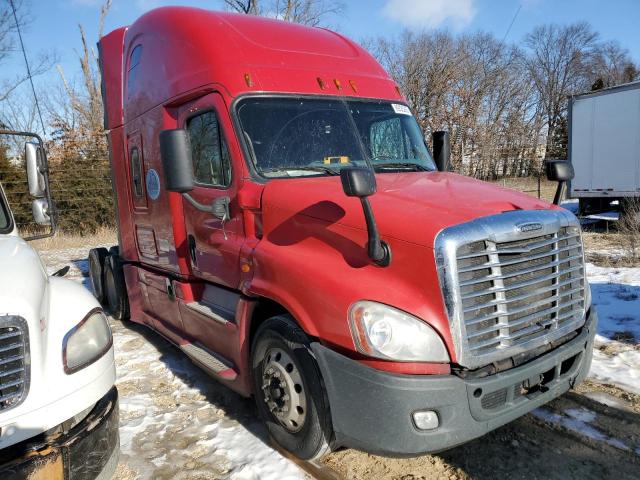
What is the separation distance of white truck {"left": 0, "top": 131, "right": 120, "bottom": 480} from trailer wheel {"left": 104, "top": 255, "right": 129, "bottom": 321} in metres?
3.81

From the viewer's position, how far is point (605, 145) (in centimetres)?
1409

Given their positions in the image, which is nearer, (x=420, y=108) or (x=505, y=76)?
(x=420, y=108)

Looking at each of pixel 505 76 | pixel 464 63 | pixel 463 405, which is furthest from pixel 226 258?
pixel 505 76

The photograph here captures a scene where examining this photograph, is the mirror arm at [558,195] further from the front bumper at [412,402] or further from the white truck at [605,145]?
the white truck at [605,145]

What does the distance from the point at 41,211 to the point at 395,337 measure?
334 cm

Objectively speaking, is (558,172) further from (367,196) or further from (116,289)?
(116,289)

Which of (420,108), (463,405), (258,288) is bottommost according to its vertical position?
(463,405)

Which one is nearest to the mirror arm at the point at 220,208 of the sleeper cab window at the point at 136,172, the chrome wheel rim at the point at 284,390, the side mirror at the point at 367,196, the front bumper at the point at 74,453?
the chrome wheel rim at the point at 284,390

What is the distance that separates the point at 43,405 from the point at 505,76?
2719cm

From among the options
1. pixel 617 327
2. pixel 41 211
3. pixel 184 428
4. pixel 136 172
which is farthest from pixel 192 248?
pixel 617 327

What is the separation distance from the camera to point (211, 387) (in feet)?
14.9

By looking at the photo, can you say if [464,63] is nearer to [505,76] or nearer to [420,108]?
[420,108]

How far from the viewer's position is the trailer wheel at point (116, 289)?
6754 mm

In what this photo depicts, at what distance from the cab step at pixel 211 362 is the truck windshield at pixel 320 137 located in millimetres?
1528
